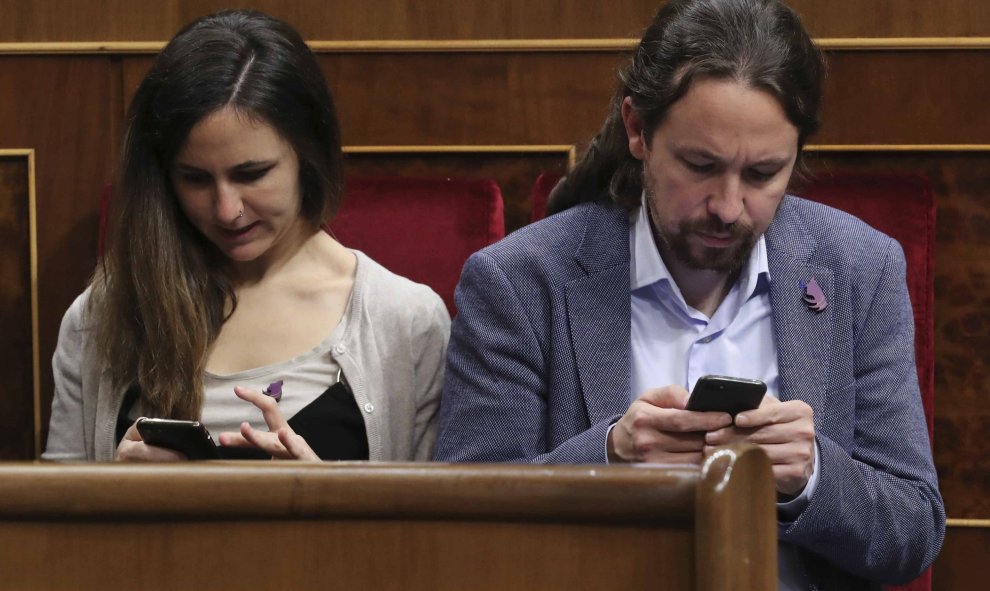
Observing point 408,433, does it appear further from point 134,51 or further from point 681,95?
point 134,51

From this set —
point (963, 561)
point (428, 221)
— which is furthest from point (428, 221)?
point (963, 561)

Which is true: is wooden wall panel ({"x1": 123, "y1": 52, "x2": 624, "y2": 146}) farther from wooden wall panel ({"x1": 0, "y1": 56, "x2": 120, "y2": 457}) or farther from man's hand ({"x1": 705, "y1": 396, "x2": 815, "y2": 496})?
man's hand ({"x1": 705, "y1": 396, "x2": 815, "y2": 496})

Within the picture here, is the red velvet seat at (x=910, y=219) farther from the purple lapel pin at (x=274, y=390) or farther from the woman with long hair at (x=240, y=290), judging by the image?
the purple lapel pin at (x=274, y=390)

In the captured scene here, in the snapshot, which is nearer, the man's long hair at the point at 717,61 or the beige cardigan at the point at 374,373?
the man's long hair at the point at 717,61

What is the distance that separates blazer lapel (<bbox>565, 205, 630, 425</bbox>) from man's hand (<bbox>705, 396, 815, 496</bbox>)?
160 mm

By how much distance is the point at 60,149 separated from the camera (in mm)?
1445

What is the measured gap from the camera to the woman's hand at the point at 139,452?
35.1 inches

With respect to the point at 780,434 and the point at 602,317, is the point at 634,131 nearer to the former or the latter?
the point at 602,317

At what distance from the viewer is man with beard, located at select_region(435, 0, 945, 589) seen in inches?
39.9

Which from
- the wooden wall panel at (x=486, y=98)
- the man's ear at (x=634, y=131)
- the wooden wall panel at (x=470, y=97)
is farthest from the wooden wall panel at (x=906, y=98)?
the man's ear at (x=634, y=131)

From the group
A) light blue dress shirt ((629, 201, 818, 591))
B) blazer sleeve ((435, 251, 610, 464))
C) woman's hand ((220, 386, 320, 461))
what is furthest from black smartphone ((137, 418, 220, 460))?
light blue dress shirt ((629, 201, 818, 591))

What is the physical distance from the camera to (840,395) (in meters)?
1.05

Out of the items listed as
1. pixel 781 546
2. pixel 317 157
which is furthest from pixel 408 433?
pixel 781 546

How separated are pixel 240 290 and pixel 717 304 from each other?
47 cm
